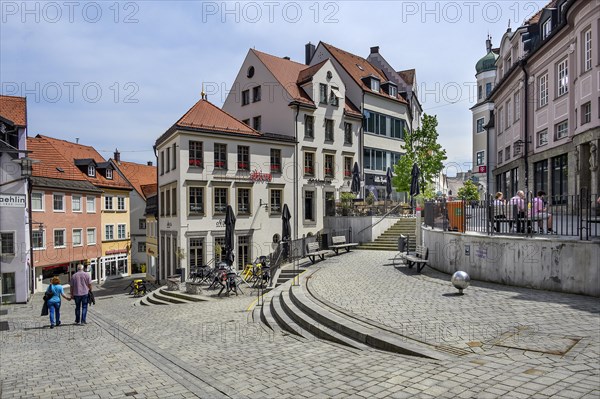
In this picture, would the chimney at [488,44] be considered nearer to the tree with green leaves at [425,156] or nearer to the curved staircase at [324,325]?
the tree with green leaves at [425,156]

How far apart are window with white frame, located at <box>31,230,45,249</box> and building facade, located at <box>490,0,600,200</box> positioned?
108ft

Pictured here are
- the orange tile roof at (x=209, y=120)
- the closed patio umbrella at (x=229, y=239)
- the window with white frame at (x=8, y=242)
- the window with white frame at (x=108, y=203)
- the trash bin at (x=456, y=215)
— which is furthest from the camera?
the window with white frame at (x=108, y=203)

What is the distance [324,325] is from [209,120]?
23000 mm

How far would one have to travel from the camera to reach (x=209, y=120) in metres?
29.8

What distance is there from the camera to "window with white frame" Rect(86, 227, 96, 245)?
38.2m

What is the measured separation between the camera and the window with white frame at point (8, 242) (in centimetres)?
2605

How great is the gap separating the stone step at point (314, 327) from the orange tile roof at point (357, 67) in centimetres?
3070

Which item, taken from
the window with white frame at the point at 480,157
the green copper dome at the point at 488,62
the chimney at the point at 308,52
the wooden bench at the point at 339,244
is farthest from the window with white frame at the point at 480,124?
the wooden bench at the point at 339,244

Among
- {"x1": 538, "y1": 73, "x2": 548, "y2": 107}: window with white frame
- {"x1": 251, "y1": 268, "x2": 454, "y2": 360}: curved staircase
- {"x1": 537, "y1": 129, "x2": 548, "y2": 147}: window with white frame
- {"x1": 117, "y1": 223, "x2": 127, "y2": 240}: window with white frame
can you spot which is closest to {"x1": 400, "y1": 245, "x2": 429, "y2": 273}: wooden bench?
{"x1": 251, "y1": 268, "x2": 454, "y2": 360}: curved staircase

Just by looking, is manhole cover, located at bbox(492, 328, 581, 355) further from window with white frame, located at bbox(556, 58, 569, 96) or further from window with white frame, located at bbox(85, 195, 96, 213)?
window with white frame, located at bbox(85, 195, 96, 213)

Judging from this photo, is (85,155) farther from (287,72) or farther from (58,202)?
(287,72)

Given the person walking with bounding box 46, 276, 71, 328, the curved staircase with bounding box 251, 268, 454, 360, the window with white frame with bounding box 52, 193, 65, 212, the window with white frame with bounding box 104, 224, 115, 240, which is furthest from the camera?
the window with white frame with bounding box 104, 224, 115, 240

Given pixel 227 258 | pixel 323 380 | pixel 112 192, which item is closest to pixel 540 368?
pixel 323 380

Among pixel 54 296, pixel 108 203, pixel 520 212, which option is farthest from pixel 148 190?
pixel 520 212
